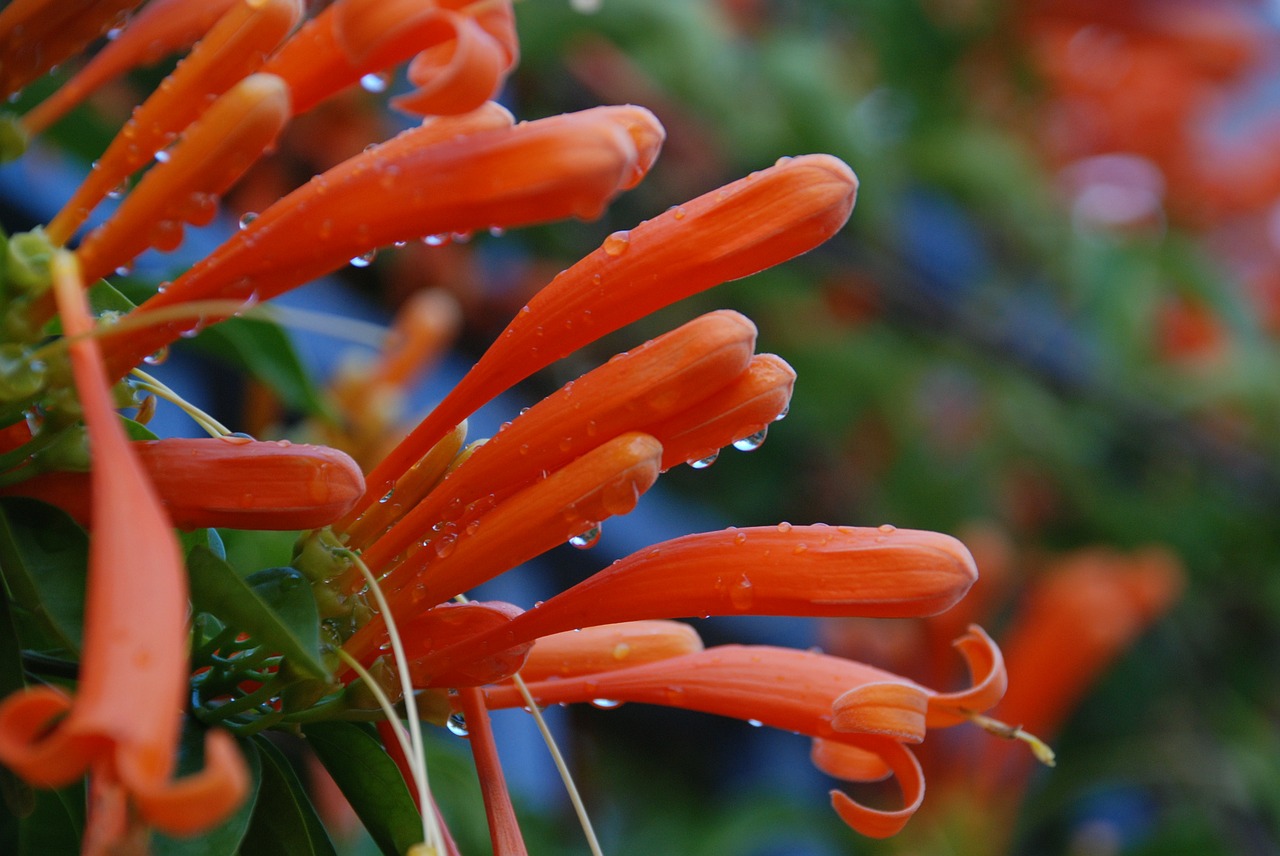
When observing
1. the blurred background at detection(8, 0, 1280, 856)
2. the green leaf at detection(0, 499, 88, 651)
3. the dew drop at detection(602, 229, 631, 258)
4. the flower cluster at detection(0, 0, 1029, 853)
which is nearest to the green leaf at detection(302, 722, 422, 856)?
the flower cluster at detection(0, 0, 1029, 853)

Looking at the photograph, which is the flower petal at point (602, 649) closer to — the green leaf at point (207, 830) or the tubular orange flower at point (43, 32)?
the green leaf at point (207, 830)

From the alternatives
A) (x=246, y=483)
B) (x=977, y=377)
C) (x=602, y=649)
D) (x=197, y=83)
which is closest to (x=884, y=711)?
(x=602, y=649)

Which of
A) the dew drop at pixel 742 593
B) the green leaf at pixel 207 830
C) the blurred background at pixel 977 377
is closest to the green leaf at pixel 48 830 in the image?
the green leaf at pixel 207 830

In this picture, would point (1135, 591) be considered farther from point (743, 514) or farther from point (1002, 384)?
point (743, 514)

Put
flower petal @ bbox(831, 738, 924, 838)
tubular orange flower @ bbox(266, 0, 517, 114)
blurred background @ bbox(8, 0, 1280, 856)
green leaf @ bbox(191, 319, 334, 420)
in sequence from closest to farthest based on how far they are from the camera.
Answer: tubular orange flower @ bbox(266, 0, 517, 114)
flower petal @ bbox(831, 738, 924, 838)
green leaf @ bbox(191, 319, 334, 420)
blurred background @ bbox(8, 0, 1280, 856)

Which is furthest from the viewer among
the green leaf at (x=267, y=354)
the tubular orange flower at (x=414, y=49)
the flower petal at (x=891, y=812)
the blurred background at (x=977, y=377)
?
the blurred background at (x=977, y=377)

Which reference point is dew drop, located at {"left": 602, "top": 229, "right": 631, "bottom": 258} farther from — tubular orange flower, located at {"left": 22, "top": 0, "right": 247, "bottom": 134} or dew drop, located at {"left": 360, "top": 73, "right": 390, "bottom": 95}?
tubular orange flower, located at {"left": 22, "top": 0, "right": 247, "bottom": 134}

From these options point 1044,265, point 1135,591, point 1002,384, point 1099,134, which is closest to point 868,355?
point 1002,384
